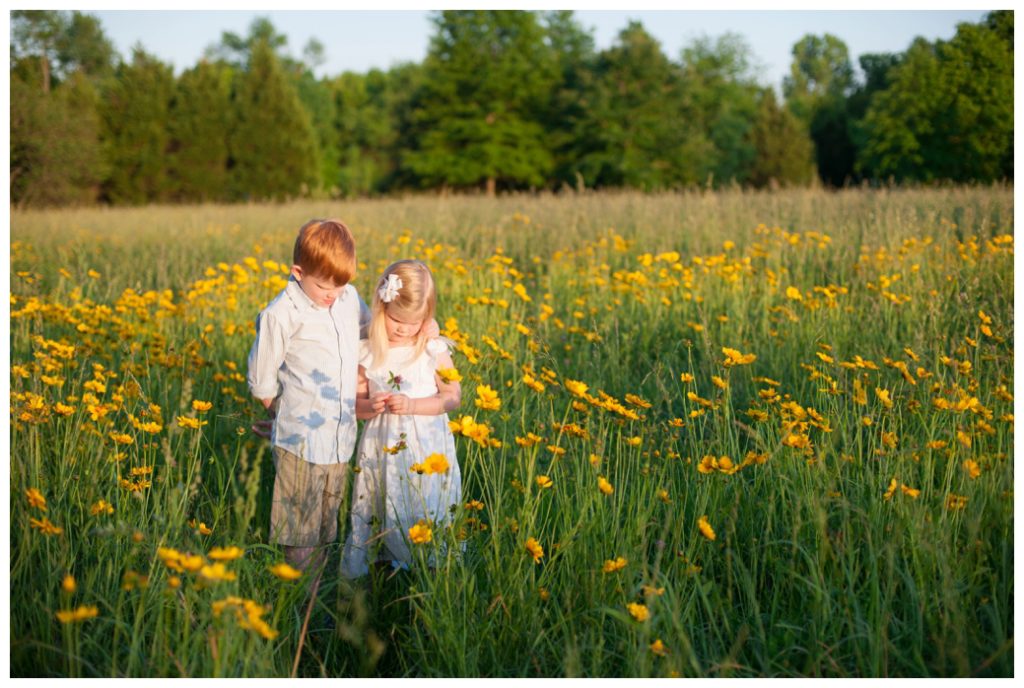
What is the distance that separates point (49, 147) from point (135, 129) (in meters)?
7.06

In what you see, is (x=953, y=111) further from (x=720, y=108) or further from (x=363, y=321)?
(x=720, y=108)

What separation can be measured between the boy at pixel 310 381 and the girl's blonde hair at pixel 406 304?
107 mm

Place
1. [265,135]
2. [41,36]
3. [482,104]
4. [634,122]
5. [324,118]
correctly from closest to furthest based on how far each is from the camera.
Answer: [41,36], [634,122], [265,135], [482,104], [324,118]

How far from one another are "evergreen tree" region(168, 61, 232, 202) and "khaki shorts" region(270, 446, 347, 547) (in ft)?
95.9

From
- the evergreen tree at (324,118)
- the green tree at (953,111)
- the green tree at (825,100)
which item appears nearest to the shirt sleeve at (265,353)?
the green tree at (953,111)

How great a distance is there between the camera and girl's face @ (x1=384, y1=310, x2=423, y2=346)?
2572mm

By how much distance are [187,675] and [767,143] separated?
111 feet

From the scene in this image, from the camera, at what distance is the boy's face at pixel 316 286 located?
2.51 metres

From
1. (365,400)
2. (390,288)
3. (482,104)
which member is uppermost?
(482,104)

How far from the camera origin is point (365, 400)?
102 inches

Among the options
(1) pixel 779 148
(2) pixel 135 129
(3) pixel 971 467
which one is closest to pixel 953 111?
(3) pixel 971 467

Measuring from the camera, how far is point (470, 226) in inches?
339

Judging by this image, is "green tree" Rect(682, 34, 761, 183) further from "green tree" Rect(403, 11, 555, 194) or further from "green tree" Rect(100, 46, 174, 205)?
"green tree" Rect(100, 46, 174, 205)

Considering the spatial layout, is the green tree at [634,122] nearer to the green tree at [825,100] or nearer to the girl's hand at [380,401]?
the green tree at [825,100]
